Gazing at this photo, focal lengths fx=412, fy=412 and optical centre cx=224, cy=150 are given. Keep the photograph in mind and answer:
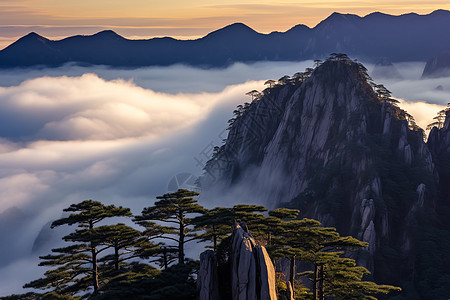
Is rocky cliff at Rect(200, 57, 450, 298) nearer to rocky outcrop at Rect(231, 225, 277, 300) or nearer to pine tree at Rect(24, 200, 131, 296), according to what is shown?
pine tree at Rect(24, 200, 131, 296)

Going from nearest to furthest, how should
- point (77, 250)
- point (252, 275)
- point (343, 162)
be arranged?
point (252, 275) < point (77, 250) < point (343, 162)

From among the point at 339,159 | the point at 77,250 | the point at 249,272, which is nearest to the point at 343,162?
the point at 339,159

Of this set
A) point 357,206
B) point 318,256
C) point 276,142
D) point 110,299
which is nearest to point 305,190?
point 357,206

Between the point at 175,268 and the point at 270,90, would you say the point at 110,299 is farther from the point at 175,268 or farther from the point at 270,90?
the point at 270,90

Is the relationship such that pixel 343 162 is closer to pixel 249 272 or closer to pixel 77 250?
pixel 77 250

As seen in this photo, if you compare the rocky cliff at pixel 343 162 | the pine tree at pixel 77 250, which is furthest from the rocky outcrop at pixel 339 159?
the pine tree at pixel 77 250

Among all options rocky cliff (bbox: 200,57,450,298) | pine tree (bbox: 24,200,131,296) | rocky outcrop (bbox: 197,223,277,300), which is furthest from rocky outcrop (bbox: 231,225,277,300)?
rocky cliff (bbox: 200,57,450,298)
